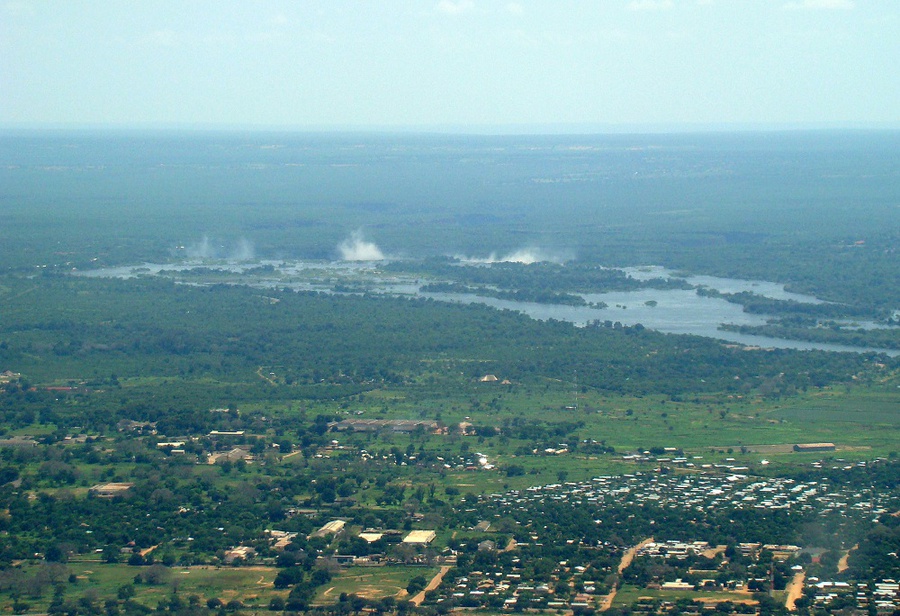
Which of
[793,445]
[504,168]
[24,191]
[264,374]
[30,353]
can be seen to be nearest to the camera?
[793,445]

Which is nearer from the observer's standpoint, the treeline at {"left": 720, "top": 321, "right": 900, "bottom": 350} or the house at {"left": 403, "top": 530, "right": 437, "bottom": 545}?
the house at {"left": 403, "top": 530, "right": 437, "bottom": 545}

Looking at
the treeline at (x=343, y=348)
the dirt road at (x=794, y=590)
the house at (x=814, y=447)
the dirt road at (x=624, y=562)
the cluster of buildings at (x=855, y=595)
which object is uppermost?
the cluster of buildings at (x=855, y=595)

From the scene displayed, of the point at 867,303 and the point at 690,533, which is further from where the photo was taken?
the point at 867,303

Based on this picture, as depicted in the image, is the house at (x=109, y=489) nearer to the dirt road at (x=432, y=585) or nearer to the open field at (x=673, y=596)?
the dirt road at (x=432, y=585)

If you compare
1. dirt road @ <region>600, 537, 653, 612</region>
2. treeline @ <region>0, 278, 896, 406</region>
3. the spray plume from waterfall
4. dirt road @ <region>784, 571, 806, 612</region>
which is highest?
dirt road @ <region>784, 571, 806, 612</region>

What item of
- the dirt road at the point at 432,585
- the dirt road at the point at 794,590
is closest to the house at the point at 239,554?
the dirt road at the point at 432,585

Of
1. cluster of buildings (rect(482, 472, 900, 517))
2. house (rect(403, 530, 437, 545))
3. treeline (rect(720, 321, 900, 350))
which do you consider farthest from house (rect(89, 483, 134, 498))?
treeline (rect(720, 321, 900, 350))

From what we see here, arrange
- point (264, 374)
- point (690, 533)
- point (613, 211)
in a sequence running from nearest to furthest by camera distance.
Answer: point (690, 533) < point (264, 374) < point (613, 211)

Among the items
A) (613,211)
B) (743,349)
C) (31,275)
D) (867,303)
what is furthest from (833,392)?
(613,211)

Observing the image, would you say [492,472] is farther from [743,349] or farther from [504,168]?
[504,168]

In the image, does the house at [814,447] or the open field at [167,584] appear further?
the house at [814,447]

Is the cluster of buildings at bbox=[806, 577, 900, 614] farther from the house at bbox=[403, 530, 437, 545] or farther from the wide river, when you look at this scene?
the wide river
